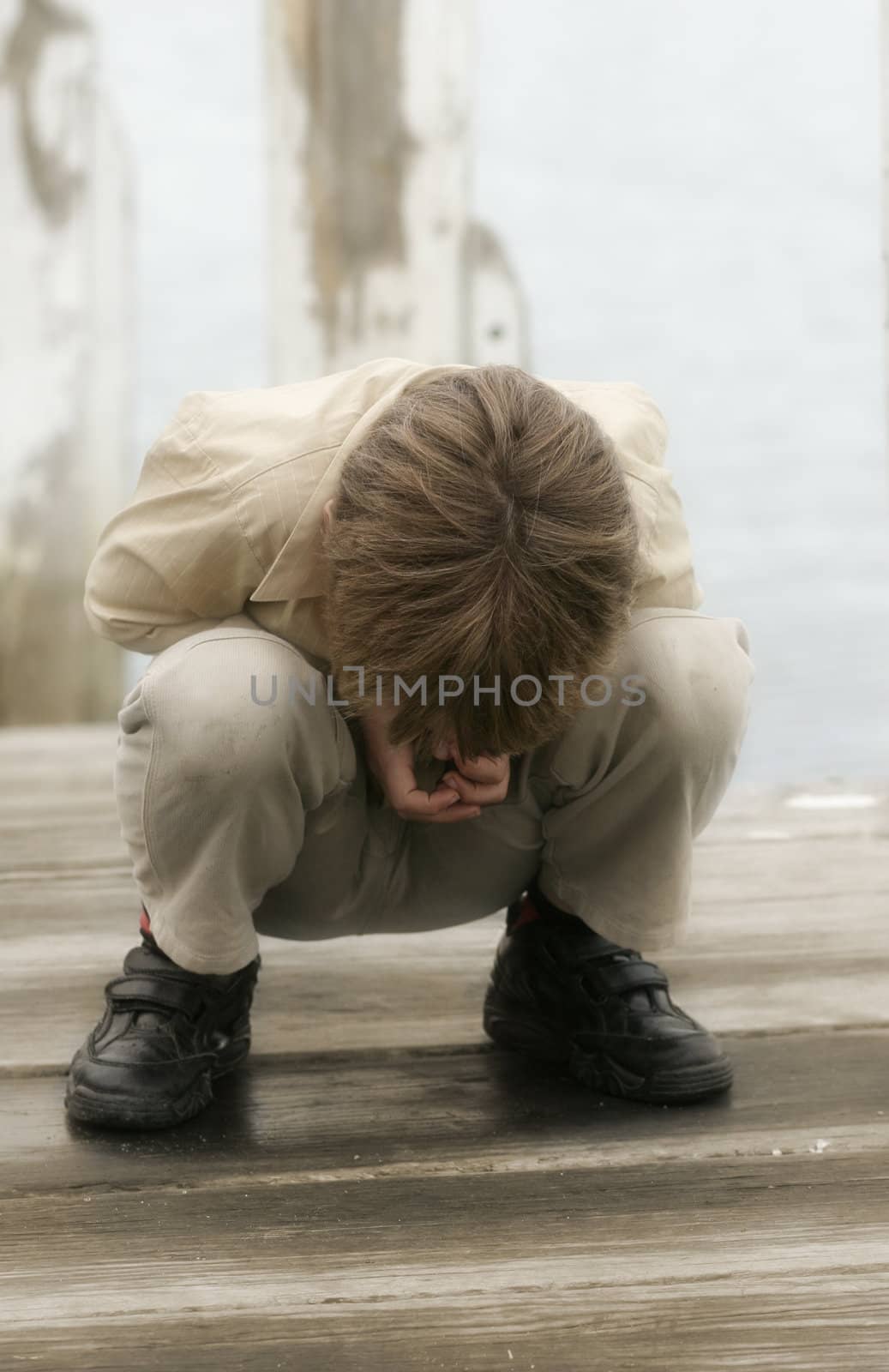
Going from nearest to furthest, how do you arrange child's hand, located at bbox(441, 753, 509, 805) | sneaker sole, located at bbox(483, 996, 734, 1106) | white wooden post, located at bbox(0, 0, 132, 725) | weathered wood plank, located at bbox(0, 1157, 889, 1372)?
weathered wood plank, located at bbox(0, 1157, 889, 1372) < child's hand, located at bbox(441, 753, 509, 805) < sneaker sole, located at bbox(483, 996, 734, 1106) < white wooden post, located at bbox(0, 0, 132, 725)

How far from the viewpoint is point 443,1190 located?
1111 mm

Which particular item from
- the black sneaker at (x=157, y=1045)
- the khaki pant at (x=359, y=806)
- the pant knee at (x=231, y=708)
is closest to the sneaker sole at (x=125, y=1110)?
the black sneaker at (x=157, y=1045)

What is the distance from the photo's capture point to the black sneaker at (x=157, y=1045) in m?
1.20

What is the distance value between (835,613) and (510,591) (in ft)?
24.8

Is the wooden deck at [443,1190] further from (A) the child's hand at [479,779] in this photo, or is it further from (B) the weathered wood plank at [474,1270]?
(A) the child's hand at [479,779]

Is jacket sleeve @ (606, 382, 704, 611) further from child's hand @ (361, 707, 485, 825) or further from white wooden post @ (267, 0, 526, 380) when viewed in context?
white wooden post @ (267, 0, 526, 380)

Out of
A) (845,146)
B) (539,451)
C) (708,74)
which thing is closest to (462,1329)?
(539,451)

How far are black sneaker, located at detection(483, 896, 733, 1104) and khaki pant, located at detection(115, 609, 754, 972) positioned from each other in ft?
0.14

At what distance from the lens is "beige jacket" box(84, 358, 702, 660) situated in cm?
115

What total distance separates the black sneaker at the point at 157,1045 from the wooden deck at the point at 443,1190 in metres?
0.02

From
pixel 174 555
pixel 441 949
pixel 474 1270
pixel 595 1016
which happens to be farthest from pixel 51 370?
pixel 474 1270

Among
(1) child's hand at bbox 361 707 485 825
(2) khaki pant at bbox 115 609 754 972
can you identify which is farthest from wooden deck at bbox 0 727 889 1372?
(1) child's hand at bbox 361 707 485 825

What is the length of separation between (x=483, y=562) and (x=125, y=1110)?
0.52m
